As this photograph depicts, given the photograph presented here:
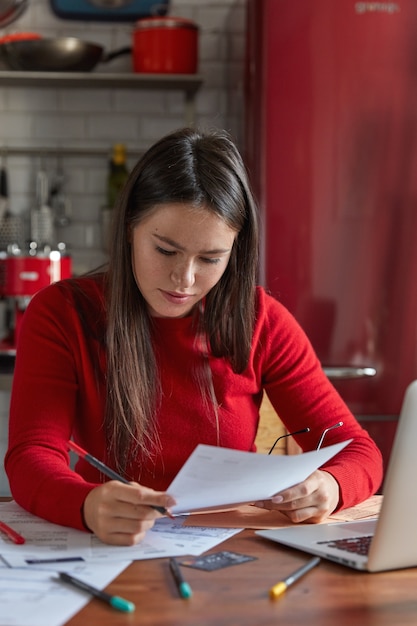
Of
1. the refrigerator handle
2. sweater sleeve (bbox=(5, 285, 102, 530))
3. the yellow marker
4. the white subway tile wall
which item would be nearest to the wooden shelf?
the white subway tile wall

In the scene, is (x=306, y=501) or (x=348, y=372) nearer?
(x=306, y=501)

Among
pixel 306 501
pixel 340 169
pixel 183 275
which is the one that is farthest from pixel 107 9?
pixel 306 501

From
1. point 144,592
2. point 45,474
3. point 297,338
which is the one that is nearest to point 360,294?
point 297,338

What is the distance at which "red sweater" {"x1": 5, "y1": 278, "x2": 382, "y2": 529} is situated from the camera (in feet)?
5.22

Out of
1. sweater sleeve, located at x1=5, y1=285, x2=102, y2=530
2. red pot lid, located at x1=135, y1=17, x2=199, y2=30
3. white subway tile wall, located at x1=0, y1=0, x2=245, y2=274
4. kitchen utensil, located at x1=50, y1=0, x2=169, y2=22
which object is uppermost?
Result: kitchen utensil, located at x1=50, y1=0, x2=169, y2=22

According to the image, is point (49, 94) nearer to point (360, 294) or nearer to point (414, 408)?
point (360, 294)

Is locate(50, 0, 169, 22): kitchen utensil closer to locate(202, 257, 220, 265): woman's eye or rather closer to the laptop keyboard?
locate(202, 257, 220, 265): woman's eye

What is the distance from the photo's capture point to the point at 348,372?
113 inches

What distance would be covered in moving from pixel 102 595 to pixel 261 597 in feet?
0.60

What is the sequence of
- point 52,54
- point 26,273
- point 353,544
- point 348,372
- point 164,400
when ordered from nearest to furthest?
point 353,544 → point 164,400 → point 348,372 → point 26,273 → point 52,54

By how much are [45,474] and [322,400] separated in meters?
0.57

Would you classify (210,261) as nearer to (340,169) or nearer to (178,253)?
(178,253)

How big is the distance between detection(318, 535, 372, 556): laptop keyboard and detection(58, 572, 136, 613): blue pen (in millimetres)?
332

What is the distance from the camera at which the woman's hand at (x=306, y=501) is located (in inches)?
57.5
